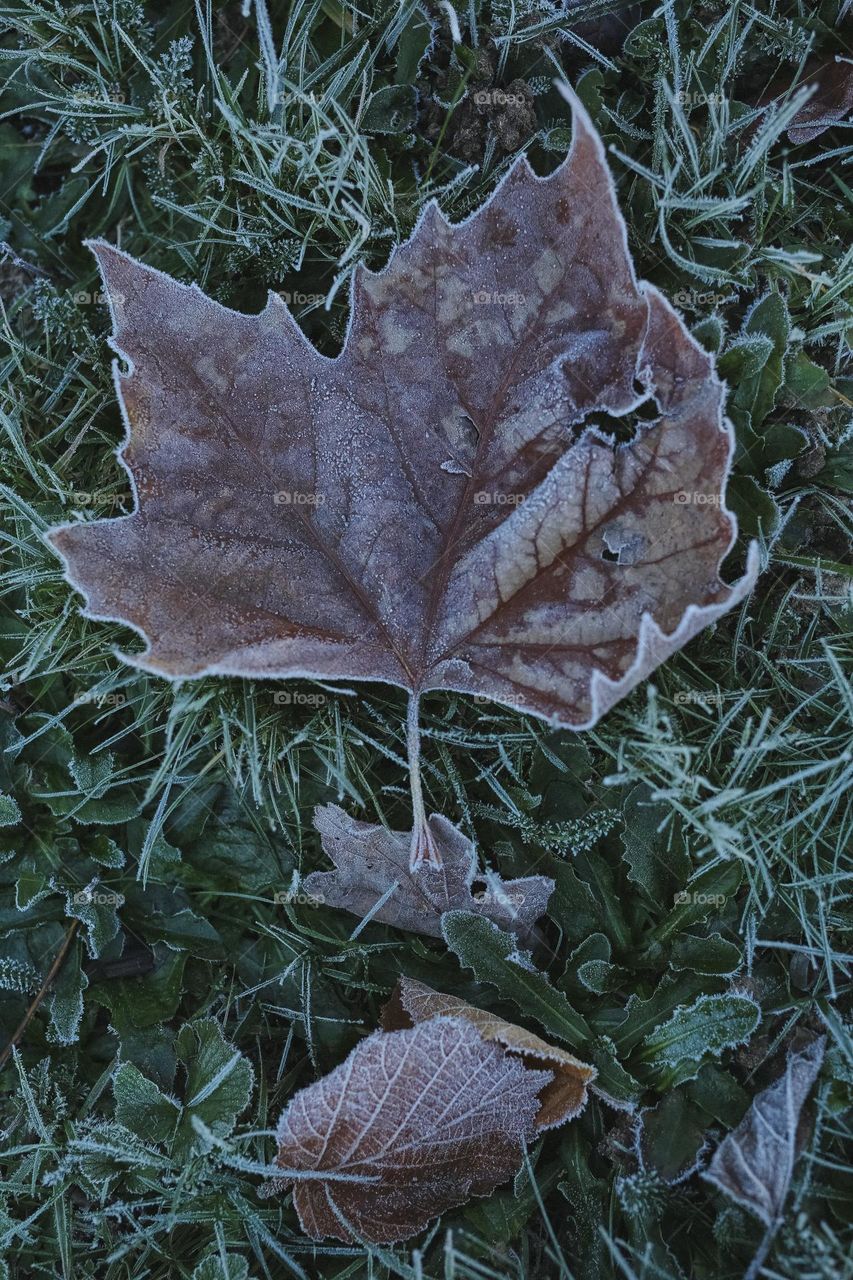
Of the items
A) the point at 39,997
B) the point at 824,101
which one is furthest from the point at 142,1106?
the point at 824,101

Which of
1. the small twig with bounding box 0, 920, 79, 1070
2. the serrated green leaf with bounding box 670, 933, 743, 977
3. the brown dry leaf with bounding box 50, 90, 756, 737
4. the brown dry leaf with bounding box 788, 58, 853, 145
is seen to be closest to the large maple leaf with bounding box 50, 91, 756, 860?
Result: the brown dry leaf with bounding box 50, 90, 756, 737

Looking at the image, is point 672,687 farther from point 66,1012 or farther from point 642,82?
point 66,1012

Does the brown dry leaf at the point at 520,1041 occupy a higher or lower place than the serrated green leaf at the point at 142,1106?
higher

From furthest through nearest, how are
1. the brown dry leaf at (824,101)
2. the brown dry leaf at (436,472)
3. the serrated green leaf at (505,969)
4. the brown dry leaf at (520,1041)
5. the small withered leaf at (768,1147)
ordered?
1. the brown dry leaf at (824,101)
2. the serrated green leaf at (505,969)
3. the brown dry leaf at (520,1041)
4. the small withered leaf at (768,1147)
5. the brown dry leaf at (436,472)

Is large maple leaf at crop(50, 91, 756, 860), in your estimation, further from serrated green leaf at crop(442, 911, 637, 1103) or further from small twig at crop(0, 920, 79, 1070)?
small twig at crop(0, 920, 79, 1070)

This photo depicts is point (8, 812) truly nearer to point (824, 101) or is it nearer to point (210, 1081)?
point (210, 1081)

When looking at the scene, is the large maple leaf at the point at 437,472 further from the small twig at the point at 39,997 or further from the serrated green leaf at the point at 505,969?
the small twig at the point at 39,997

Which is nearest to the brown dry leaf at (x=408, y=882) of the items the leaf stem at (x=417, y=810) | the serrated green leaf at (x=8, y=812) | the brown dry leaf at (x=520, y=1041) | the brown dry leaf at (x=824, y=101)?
the leaf stem at (x=417, y=810)
